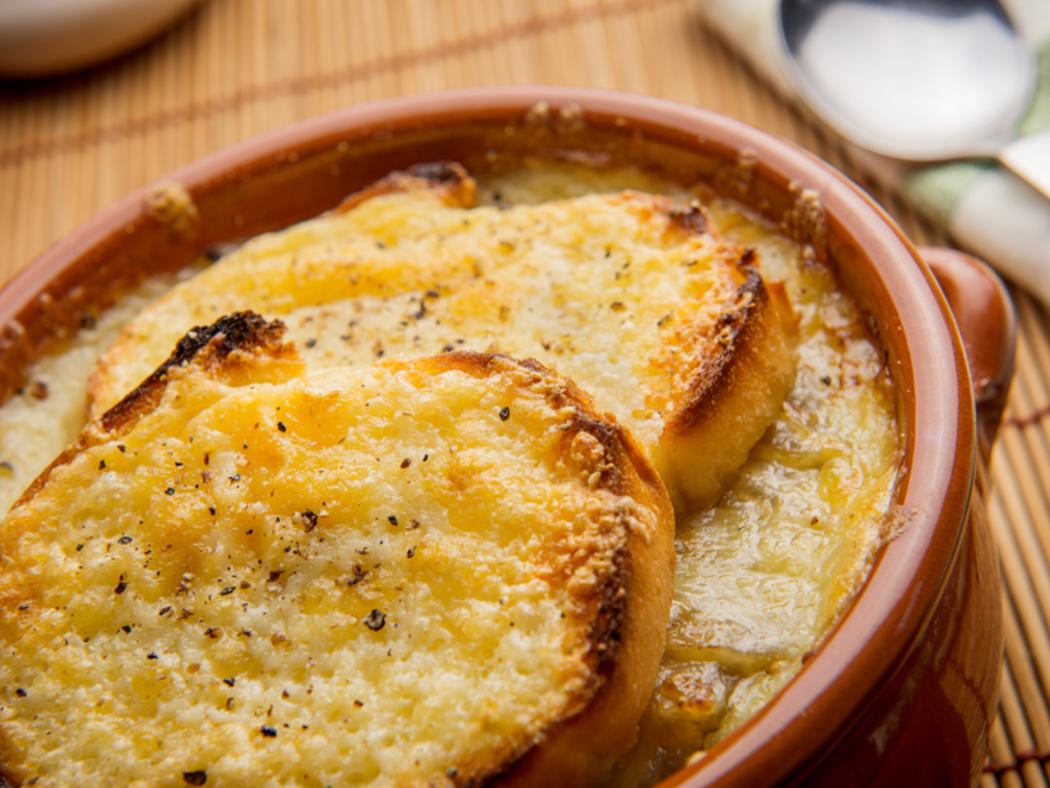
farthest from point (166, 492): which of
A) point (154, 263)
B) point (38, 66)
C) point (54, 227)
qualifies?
point (38, 66)

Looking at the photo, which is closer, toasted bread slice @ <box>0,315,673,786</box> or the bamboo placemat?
toasted bread slice @ <box>0,315,673,786</box>

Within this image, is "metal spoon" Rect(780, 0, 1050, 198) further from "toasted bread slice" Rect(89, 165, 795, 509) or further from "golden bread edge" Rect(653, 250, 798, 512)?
"golden bread edge" Rect(653, 250, 798, 512)

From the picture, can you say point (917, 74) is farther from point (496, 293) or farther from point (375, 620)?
point (375, 620)

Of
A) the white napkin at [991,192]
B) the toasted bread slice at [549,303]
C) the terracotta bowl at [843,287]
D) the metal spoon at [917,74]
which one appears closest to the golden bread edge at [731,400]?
the toasted bread slice at [549,303]

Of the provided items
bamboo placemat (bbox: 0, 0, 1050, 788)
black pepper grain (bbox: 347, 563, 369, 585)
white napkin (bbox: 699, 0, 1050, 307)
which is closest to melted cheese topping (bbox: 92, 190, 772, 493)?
black pepper grain (bbox: 347, 563, 369, 585)

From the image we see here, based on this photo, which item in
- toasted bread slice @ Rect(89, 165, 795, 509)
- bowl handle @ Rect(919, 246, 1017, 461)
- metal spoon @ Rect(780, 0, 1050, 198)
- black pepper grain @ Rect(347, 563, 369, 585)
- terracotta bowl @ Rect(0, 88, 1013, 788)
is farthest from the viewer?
metal spoon @ Rect(780, 0, 1050, 198)

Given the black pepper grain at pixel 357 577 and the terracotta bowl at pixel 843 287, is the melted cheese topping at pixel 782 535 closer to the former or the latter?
the terracotta bowl at pixel 843 287

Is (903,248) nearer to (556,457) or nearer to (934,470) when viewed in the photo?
(934,470)
